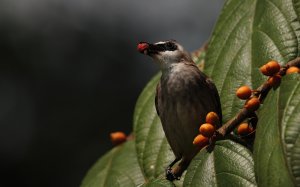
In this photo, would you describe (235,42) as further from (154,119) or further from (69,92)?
(69,92)

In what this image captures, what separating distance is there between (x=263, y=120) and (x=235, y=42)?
31.9 inches

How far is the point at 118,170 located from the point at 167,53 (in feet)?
5.00

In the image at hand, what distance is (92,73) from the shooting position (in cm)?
1240

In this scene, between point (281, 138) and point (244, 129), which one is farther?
point (244, 129)

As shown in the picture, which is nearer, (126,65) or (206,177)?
(206,177)

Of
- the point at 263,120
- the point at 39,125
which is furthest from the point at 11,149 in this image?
the point at 263,120

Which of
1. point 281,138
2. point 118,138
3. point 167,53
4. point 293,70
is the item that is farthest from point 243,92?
point 167,53

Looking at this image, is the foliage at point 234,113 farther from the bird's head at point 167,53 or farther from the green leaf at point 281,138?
the bird's head at point 167,53

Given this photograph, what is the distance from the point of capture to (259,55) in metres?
2.56

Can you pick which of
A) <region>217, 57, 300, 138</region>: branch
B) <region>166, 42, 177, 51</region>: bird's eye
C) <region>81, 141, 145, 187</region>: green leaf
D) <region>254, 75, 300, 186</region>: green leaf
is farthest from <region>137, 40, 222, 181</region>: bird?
<region>254, 75, 300, 186</region>: green leaf

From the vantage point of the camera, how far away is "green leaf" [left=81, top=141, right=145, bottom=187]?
308 centimetres

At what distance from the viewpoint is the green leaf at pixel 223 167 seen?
2.03 m

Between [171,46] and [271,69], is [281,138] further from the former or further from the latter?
[171,46]

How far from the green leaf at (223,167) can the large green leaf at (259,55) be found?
15 centimetres
